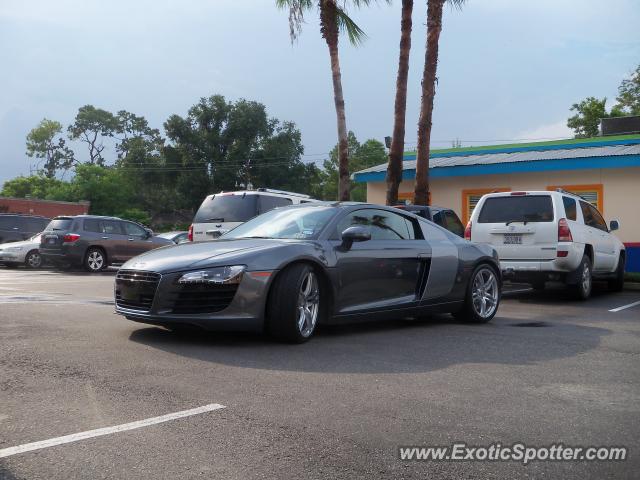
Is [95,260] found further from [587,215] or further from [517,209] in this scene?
[587,215]

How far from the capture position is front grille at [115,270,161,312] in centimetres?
614

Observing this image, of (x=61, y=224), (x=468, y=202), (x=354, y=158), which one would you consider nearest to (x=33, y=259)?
(x=61, y=224)

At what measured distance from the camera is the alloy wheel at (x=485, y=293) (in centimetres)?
832

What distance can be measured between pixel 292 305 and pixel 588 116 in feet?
150

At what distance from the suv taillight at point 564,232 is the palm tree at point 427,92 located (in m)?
6.02

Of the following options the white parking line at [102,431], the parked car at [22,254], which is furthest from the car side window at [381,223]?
the parked car at [22,254]

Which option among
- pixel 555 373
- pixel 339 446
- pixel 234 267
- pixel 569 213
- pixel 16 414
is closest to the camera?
pixel 339 446

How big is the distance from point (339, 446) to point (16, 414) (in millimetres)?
1859

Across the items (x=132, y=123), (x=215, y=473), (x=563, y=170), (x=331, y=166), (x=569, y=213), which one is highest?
(x=132, y=123)

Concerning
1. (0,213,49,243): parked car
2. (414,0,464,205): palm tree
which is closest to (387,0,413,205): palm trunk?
(414,0,464,205): palm tree

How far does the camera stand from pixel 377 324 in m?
8.02

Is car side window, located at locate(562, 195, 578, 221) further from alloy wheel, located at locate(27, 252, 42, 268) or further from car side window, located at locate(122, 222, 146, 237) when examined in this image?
alloy wheel, located at locate(27, 252, 42, 268)

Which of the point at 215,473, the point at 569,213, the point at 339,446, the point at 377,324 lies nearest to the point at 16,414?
the point at 215,473

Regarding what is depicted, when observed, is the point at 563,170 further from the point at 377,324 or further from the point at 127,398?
the point at 127,398
